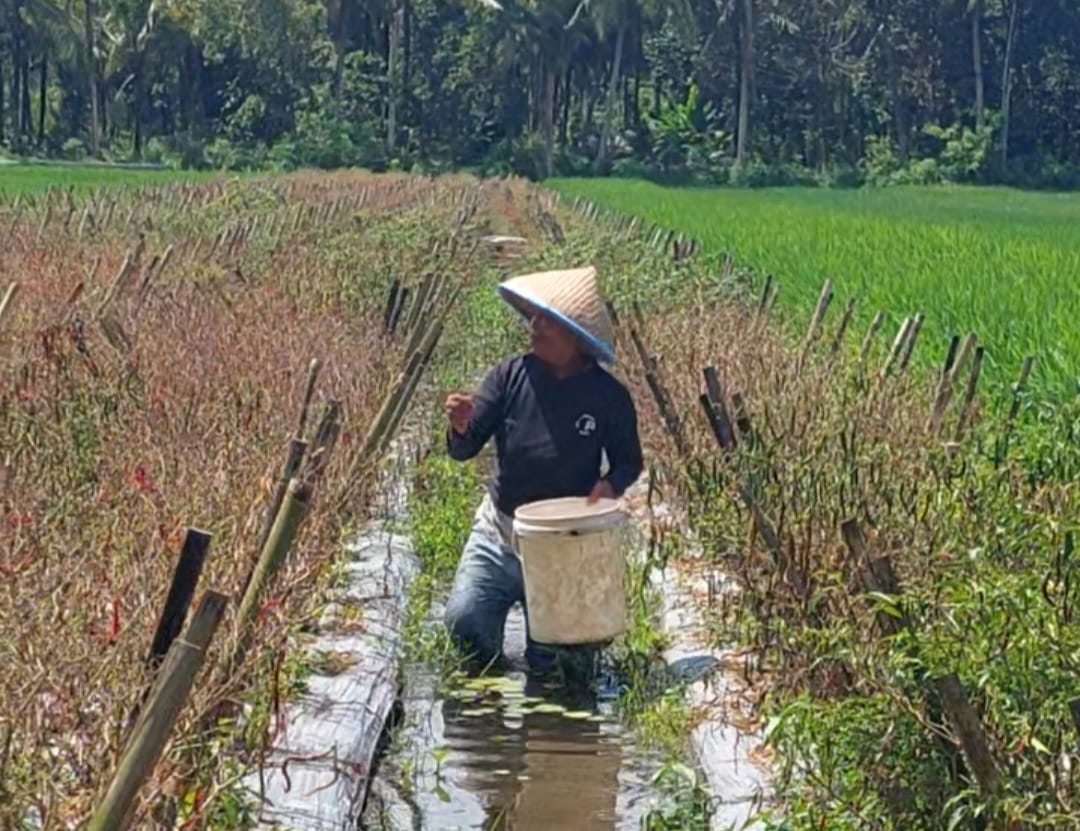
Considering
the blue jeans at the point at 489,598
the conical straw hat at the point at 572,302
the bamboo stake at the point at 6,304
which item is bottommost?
the blue jeans at the point at 489,598

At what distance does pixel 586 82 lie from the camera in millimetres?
68875

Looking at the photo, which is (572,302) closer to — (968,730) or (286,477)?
(286,477)

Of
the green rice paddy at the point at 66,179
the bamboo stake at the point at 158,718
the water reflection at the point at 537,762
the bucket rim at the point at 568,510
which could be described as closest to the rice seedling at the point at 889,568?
the bucket rim at the point at 568,510

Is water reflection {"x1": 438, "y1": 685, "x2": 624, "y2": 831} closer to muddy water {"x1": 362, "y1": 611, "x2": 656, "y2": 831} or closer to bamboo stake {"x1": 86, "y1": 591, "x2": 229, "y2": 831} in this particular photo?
muddy water {"x1": 362, "y1": 611, "x2": 656, "y2": 831}

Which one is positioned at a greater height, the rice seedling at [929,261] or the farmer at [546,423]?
the farmer at [546,423]

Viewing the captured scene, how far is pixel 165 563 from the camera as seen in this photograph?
196 inches

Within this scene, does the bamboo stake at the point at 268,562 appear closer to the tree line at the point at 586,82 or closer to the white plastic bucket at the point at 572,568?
the white plastic bucket at the point at 572,568

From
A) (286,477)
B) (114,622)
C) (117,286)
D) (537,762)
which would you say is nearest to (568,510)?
(537,762)

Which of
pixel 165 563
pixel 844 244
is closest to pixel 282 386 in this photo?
pixel 165 563

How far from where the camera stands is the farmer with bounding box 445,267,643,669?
657cm

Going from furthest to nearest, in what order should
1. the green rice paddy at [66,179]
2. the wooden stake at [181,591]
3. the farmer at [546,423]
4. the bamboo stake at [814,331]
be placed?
the green rice paddy at [66,179] → the bamboo stake at [814,331] → the farmer at [546,423] → the wooden stake at [181,591]

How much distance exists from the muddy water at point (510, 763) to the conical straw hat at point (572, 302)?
3.86 ft

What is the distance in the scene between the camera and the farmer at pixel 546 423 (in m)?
6.57

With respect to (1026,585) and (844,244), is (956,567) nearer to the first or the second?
(1026,585)
